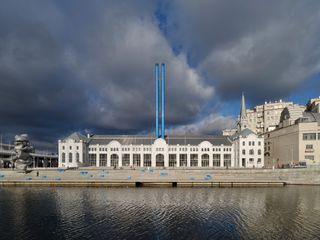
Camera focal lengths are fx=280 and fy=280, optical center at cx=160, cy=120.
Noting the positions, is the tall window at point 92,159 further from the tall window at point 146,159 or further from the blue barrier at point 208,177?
the blue barrier at point 208,177

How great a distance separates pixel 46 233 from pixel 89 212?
10934mm

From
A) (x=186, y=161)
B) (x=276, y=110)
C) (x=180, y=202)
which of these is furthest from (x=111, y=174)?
(x=276, y=110)

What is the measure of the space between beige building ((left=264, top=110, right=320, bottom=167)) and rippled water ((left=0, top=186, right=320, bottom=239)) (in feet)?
191

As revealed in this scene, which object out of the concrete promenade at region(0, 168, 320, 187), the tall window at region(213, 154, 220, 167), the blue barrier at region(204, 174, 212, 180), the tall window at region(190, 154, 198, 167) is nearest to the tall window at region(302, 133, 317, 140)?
the concrete promenade at region(0, 168, 320, 187)

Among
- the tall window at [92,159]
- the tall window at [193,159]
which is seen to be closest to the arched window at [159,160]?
the tall window at [193,159]

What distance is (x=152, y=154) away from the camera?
14112 centimetres

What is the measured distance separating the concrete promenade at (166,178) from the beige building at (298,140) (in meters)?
16.9

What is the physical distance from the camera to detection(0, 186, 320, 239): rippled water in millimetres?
32469

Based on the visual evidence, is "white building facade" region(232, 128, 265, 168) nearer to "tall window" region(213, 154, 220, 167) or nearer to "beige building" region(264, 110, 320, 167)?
"beige building" region(264, 110, 320, 167)

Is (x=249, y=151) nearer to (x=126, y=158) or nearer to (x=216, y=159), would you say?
(x=216, y=159)

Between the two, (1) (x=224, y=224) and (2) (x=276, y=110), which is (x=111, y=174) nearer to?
(1) (x=224, y=224)

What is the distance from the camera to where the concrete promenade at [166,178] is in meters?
81.0

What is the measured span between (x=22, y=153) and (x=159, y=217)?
75728 mm

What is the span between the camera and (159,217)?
4019 centimetres
